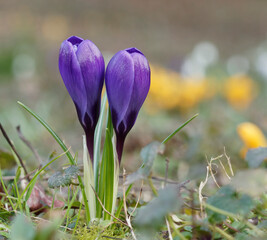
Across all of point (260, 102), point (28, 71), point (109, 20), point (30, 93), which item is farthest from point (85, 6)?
point (260, 102)

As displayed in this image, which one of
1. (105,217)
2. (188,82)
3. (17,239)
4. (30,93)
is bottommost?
(30,93)

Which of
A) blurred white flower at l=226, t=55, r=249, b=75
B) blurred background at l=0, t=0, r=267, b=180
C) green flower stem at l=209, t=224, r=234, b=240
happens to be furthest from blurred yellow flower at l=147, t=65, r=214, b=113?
green flower stem at l=209, t=224, r=234, b=240

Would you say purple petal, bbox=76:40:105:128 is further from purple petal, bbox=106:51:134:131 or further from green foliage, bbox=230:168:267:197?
green foliage, bbox=230:168:267:197

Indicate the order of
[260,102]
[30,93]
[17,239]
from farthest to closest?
[30,93], [260,102], [17,239]

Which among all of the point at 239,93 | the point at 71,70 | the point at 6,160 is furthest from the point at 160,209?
the point at 239,93

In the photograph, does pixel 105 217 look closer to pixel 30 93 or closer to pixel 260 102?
pixel 260 102

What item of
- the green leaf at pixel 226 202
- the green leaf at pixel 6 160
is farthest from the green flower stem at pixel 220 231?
the green leaf at pixel 6 160

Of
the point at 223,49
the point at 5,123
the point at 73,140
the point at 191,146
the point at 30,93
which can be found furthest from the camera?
the point at 223,49

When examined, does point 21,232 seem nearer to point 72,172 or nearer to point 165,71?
point 72,172
